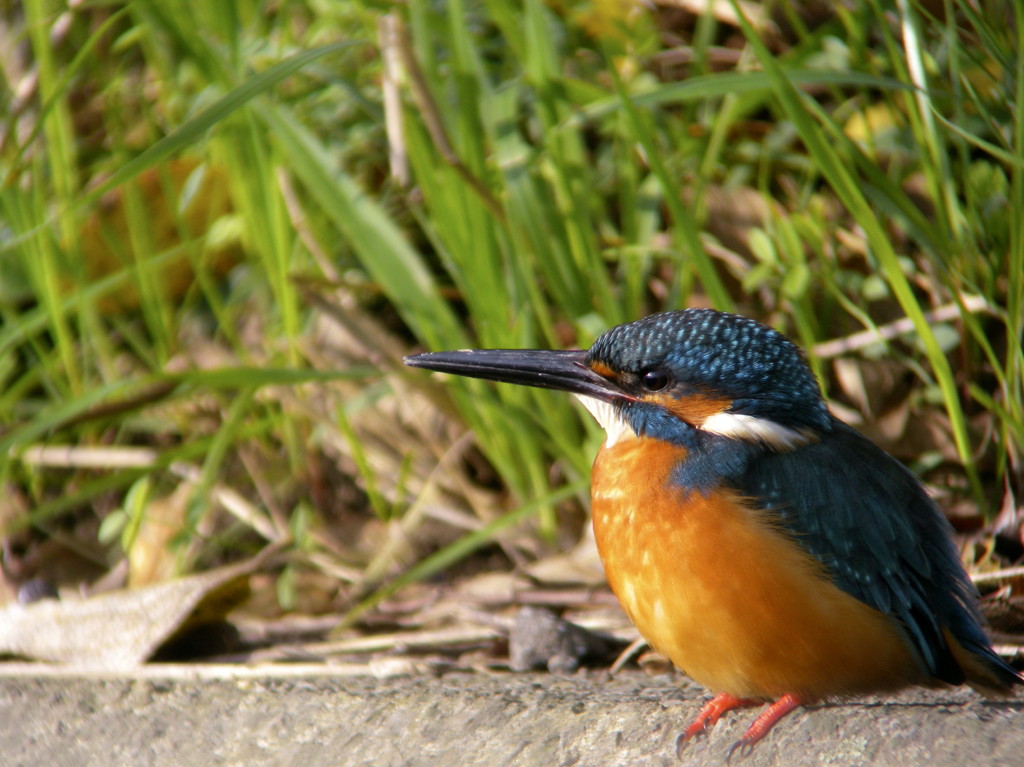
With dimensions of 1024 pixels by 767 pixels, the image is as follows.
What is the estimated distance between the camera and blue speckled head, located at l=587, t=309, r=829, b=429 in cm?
234

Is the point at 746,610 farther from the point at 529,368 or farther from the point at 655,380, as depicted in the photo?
the point at 529,368

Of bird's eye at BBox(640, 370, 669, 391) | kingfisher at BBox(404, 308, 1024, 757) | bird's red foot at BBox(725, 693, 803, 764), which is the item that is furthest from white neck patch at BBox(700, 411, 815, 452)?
bird's red foot at BBox(725, 693, 803, 764)

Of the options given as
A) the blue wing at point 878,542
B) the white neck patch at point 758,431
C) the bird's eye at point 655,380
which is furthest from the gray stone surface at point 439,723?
the bird's eye at point 655,380

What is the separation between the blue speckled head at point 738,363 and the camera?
7.66 feet

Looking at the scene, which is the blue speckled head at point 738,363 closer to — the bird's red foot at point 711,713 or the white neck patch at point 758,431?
the white neck patch at point 758,431

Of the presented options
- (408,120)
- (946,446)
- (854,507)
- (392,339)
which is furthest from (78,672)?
(946,446)

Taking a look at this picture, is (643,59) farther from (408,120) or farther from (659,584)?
(659,584)

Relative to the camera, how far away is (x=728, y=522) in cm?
212

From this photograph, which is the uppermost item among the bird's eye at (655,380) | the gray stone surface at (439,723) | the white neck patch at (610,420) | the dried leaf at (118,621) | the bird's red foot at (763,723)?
the bird's eye at (655,380)

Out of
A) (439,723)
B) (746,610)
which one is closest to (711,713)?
(746,610)

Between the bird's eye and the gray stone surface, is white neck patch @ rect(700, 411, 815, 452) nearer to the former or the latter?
the bird's eye

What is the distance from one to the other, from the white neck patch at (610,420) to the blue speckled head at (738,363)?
0.52 feet

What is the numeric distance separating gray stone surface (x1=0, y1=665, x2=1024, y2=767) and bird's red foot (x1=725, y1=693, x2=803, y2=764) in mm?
17

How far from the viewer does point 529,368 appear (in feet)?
8.23
